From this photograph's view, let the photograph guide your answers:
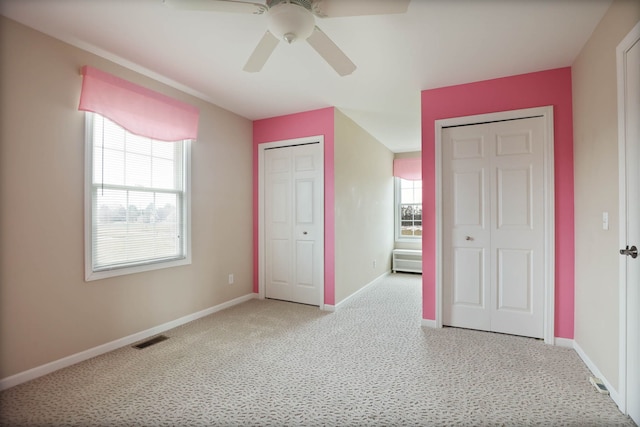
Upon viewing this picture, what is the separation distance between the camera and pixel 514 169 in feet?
9.36

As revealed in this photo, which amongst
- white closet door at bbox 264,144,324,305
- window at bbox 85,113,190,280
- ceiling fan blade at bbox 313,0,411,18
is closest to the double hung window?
window at bbox 85,113,190,280

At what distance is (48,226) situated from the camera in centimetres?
222

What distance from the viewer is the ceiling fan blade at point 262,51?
1838 millimetres

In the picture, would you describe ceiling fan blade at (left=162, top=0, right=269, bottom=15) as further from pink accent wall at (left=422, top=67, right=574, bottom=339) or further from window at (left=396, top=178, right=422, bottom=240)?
window at (left=396, top=178, right=422, bottom=240)

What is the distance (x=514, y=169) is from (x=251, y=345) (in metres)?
2.92

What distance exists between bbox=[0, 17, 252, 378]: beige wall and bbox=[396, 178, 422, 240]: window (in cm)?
476

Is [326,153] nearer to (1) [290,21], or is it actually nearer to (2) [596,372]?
(1) [290,21]

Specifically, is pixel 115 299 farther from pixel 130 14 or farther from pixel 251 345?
pixel 130 14

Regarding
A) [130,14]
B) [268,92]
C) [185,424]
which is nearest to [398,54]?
[268,92]

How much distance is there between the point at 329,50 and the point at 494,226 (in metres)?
2.25

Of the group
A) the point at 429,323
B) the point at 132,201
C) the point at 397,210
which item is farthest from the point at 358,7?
the point at 397,210

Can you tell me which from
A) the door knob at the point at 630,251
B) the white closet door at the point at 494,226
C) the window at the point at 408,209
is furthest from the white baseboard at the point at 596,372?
the window at the point at 408,209

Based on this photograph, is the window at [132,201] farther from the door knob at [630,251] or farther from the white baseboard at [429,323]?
the door knob at [630,251]

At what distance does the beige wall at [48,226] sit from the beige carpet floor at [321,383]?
0.28 m
